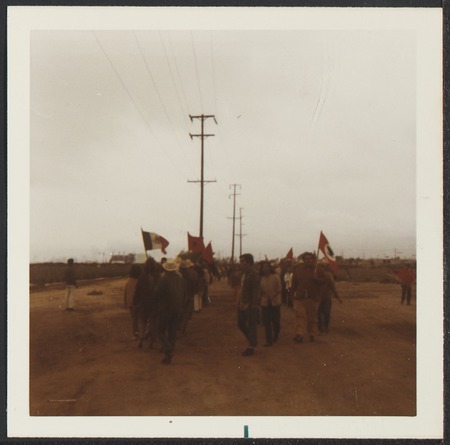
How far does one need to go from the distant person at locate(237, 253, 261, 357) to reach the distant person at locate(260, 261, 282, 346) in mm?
202

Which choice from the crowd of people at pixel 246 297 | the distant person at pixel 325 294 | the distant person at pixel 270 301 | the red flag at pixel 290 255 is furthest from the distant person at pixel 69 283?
the distant person at pixel 325 294

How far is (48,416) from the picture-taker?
17.2 ft

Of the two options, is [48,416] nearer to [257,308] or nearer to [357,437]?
[257,308]

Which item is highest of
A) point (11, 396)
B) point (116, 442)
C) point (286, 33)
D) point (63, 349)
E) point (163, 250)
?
point (286, 33)

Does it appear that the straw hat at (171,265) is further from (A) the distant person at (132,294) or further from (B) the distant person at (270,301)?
(B) the distant person at (270,301)

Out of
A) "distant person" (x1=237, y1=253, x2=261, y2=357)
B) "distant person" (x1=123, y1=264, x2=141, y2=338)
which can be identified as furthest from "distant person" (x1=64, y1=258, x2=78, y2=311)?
"distant person" (x1=237, y1=253, x2=261, y2=357)

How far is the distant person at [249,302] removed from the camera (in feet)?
19.5

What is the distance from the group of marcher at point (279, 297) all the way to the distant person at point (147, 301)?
2.77 feet

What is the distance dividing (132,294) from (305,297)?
183 cm

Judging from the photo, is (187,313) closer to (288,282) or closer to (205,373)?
(205,373)

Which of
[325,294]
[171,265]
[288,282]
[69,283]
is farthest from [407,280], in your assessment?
[69,283]

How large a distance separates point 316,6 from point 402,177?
1663 millimetres

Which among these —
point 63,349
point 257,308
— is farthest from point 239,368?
point 63,349

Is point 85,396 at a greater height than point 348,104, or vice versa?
point 348,104
